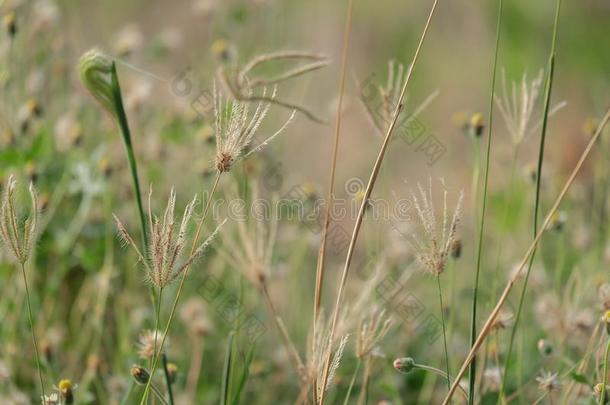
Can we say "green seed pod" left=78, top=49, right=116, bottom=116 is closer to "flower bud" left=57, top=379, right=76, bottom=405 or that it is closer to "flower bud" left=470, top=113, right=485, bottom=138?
"flower bud" left=57, top=379, right=76, bottom=405

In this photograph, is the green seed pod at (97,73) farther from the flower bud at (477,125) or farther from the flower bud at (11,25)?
the flower bud at (11,25)

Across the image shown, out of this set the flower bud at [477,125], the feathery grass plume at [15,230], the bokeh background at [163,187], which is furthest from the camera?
the bokeh background at [163,187]

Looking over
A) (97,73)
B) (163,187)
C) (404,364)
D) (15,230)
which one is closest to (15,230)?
(15,230)

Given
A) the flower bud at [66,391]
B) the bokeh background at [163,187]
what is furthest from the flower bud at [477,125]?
the flower bud at [66,391]

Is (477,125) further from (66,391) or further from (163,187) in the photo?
(163,187)

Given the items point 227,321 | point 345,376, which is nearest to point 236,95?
point 227,321

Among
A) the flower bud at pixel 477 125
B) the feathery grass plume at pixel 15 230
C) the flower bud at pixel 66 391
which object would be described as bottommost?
the flower bud at pixel 66 391

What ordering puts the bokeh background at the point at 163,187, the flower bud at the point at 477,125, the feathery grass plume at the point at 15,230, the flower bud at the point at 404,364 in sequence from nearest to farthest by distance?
the feathery grass plume at the point at 15,230 < the flower bud at the point at 404,364 < the flower bud at the point at 477,125 < the bokeh background at the point at 163,187

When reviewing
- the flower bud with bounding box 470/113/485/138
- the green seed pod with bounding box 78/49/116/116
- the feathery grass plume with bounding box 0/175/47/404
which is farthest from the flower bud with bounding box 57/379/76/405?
the flower bud with bounding box 470/113/485/138

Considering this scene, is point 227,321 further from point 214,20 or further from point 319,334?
point 214,20
